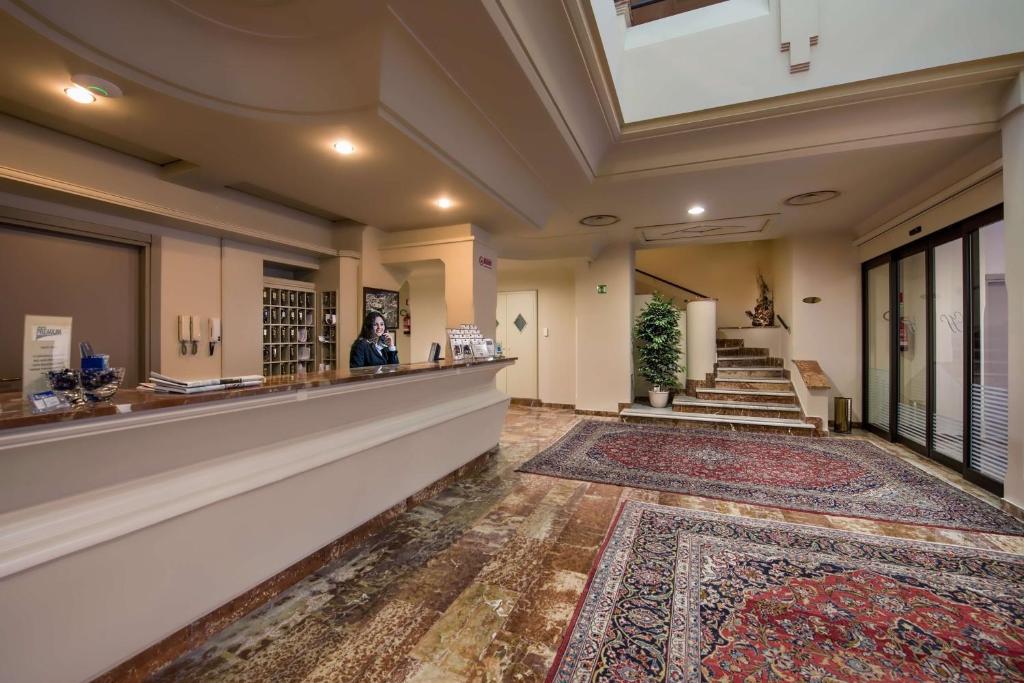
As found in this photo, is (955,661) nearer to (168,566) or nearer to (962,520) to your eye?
(962,520)

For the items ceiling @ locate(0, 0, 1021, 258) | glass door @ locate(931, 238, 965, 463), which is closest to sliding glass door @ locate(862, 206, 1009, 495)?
glass door @ locate(931, 238, 965, 463)

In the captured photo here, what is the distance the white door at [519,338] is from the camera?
7.95 m

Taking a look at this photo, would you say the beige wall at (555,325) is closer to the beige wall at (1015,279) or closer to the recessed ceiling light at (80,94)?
the beige wall at (1015,279)

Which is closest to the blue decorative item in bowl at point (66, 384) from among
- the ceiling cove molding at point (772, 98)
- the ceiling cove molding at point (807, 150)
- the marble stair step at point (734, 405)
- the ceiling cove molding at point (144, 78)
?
the ceiling cove molding at point (144, 78)

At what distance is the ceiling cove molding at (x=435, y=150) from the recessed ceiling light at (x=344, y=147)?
18.3 inches

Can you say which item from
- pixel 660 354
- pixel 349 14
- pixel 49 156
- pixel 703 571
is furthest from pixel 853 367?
pixel 49 156

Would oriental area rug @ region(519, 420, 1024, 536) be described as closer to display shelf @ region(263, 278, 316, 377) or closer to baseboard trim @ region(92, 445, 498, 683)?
baseboard trim @ region(92, 445, 498, 683)

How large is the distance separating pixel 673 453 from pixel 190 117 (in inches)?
199

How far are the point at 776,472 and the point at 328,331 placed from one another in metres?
5.15

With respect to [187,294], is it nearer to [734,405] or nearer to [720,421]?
[720,421]

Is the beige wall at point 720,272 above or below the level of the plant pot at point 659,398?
above

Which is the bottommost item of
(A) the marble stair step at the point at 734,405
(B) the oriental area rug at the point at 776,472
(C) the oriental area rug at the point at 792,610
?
(C) the oriental area rug at the point at 792,610

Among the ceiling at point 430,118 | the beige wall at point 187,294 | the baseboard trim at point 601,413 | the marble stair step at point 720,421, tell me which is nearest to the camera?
the ceiling at point 430,118

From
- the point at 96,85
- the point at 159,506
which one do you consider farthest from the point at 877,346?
the point at 96,85
